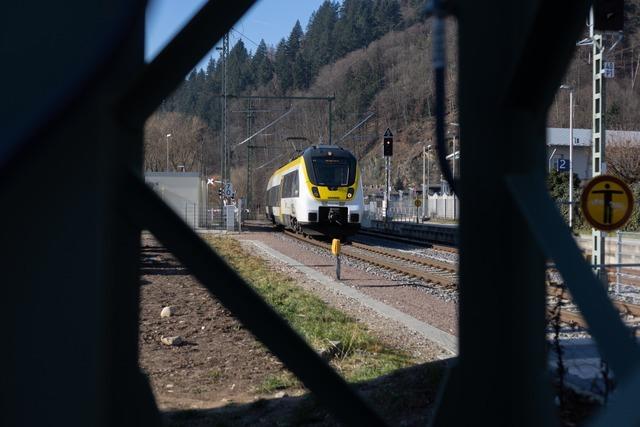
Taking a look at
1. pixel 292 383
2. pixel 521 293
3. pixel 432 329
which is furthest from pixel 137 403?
pixel 432 329

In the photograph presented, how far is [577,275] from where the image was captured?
1.76m

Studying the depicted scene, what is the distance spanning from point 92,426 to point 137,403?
0.31 m

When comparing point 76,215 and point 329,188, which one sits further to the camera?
point 329,188

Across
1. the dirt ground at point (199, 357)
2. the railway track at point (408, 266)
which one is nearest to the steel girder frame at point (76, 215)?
the dirt ground at point (199, 357)

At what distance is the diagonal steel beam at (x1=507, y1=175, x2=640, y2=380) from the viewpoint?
1.63 metres

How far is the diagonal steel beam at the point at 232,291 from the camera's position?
1.82 metres

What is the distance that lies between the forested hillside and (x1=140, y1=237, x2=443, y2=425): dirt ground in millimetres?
40724

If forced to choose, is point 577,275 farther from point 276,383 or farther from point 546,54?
point 276,383

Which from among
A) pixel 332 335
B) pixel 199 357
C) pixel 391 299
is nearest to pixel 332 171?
pixel 391 299

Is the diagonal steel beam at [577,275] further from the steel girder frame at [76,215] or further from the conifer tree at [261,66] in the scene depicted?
the conifer tree at [261,66]

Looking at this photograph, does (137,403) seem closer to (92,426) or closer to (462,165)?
(92,426)

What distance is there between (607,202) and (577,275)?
308 inches

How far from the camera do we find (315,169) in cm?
2452

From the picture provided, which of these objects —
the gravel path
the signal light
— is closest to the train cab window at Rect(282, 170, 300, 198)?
the signal light
